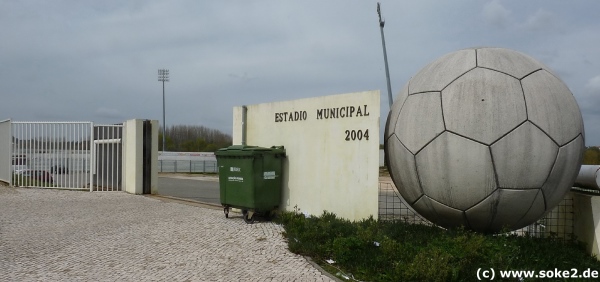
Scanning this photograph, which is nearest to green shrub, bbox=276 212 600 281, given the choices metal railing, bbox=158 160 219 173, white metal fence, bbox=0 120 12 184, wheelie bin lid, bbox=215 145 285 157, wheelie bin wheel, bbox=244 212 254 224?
wheelie bin wheel, bbox=244 212 254 224

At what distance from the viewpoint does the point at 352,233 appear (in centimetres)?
697

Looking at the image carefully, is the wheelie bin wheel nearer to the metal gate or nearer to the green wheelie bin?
the green wheelie bin

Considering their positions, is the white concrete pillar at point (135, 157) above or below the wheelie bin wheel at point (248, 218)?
above

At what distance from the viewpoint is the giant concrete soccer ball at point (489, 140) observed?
5.68 m

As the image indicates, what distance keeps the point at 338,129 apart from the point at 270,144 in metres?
1.95

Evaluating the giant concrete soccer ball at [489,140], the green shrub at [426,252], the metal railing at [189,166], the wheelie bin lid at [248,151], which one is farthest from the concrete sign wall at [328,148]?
the metal railing at [189,166]

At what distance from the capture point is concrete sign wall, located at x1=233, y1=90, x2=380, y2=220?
26.5 feet

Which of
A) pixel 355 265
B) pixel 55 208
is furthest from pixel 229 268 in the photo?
pixel 55 208

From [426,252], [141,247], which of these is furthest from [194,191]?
[426,252]

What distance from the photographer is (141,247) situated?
7.20 m

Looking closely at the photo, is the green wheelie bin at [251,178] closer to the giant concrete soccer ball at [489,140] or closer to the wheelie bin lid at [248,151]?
the wheelie bin lid at [248,151]

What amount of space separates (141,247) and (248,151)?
257cm

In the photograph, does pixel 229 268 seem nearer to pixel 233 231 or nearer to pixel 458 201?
pixel 233 231

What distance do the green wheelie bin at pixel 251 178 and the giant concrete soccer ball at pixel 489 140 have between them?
3223 millimetres
